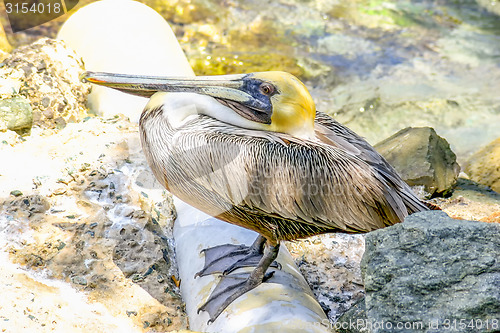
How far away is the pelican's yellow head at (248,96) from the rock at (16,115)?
3.83ft

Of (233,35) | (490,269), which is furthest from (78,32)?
(490,269)

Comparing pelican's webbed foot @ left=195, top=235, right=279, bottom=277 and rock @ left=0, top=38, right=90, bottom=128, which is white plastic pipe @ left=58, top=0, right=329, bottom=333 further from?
rock @ left=0, top=38, right=90, bottom=128

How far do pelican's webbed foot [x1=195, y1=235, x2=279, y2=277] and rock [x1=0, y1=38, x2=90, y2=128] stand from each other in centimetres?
159

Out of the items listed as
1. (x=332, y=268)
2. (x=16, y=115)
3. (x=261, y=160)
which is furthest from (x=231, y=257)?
(x=16, y=115)

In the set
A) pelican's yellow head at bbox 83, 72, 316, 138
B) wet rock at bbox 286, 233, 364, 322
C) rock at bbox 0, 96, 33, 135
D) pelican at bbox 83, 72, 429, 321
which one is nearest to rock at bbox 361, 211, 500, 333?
pelican at bbox 83, 72, 429, 321

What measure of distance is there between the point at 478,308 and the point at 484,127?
434 centimetres

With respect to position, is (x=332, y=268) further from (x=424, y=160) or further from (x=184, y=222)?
(x=424, y=160)

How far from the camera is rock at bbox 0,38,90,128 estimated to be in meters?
3.98

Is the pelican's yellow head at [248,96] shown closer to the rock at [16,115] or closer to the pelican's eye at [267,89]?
the pelican's eye at [267,89]

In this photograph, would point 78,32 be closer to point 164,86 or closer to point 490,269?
point 164,86

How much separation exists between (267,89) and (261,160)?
37 cm

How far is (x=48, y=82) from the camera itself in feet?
13.5

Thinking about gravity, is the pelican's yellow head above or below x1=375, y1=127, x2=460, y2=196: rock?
above

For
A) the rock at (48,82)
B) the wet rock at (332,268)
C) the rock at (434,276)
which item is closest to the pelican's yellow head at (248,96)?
the rock at (434,276)
